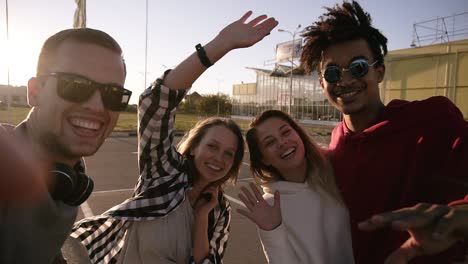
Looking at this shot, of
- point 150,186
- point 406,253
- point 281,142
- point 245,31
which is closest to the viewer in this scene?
point 406,253

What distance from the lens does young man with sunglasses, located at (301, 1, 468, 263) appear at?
1.47m

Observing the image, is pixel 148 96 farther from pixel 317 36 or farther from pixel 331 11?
pixel 331 11

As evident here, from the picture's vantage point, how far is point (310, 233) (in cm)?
201

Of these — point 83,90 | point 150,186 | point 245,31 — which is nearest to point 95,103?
point 83,90

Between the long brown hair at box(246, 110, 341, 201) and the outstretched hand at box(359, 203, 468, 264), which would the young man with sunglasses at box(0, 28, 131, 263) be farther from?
the long brown hair at box(246, 110, 341, 201)

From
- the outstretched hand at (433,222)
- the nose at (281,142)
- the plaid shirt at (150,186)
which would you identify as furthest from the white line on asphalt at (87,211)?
the outstretched hand at (433,222)

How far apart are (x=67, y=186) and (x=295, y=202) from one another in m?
1.47

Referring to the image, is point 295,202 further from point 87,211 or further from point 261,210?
point 87,211

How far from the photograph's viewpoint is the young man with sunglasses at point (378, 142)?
58.0 inches

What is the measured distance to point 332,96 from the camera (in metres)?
1.93

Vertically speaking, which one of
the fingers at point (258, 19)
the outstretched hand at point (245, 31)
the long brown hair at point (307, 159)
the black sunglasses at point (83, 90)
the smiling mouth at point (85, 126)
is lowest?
the long brown hair at point (307, 159)

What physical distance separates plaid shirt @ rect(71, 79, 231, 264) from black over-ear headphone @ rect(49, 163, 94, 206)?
2.40 ft

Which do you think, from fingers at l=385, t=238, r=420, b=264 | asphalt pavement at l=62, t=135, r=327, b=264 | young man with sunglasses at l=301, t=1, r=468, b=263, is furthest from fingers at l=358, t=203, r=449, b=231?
asphalt pavement at l=62, t=135, r=327, b=264

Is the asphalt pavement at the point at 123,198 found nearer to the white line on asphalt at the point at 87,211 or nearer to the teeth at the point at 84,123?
the white line on asphalt at the point at 87,211
